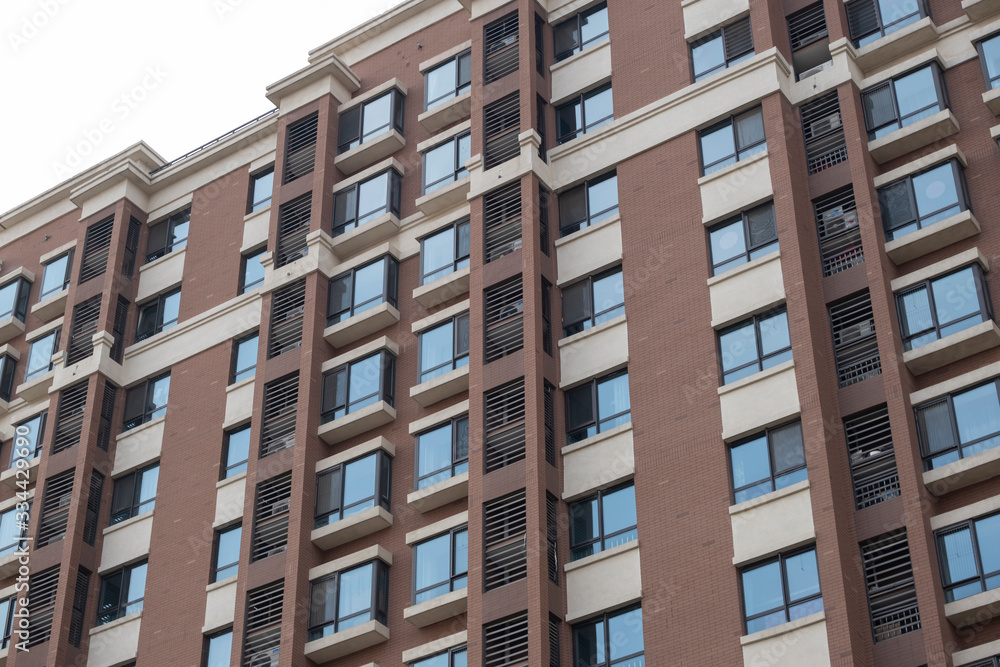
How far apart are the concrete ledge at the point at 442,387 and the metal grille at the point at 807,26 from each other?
1474 centimetres

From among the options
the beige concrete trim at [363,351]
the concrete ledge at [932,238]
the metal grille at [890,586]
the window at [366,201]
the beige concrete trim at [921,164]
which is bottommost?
the metal grille at [890,586]

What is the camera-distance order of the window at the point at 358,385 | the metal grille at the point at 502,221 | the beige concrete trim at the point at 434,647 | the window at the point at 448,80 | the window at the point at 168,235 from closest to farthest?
the beige concrete trim at the point at 434,647, the metal grille at the point at 502,221, the window at the point at 358,385, the window at the point at 448,80, the window at the point at 168,235

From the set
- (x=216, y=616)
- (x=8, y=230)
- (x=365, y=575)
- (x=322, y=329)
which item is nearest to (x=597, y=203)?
(x=322, y=329)

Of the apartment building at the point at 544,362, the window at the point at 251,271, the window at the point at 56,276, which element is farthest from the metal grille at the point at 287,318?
the window at the point at 56,276

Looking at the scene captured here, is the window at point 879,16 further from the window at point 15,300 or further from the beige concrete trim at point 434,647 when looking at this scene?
the window at point 15,300

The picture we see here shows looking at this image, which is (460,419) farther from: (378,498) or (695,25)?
(695,25)

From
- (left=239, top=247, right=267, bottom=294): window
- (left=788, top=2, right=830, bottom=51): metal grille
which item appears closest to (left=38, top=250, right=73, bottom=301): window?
(left=239, top=247, right=267, bottom=294): window

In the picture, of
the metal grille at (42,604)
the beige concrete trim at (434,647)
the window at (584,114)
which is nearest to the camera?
the beige concrete trim at (434,647)

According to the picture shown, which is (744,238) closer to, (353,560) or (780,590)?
(780,590)

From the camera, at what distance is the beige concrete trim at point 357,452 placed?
47812 mm

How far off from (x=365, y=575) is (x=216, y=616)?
18.7ft

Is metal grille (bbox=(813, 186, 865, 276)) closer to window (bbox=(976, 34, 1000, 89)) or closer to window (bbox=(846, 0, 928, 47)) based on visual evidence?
window (bbox=(976, 34, 1000, 89))

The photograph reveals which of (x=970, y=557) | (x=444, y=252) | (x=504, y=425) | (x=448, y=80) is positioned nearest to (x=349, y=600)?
(x=504, y=425)

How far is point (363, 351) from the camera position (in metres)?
50.3
